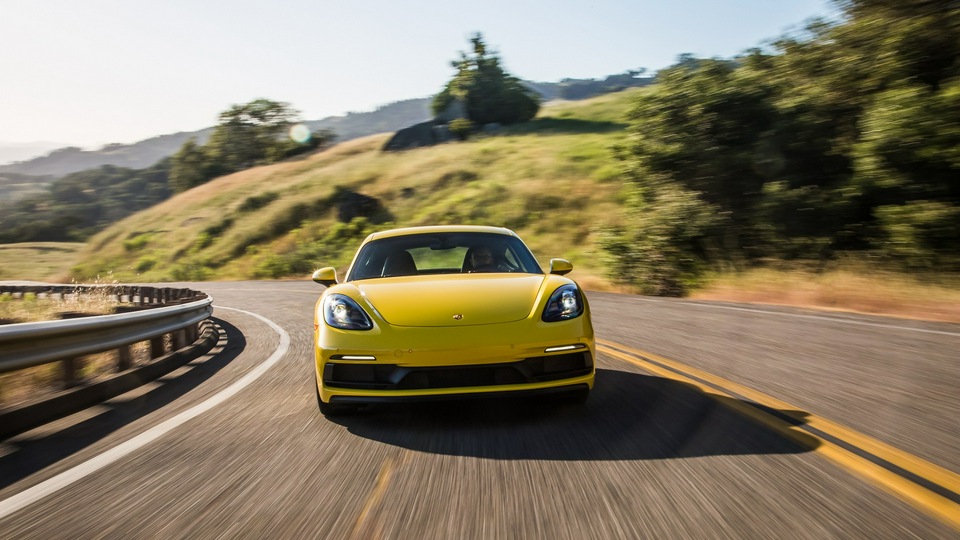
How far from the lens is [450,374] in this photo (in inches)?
174

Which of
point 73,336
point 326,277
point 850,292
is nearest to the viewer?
point 73,336

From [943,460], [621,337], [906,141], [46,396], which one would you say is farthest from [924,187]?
[46,396]

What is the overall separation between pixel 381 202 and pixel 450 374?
43645 mm

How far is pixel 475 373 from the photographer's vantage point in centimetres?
443

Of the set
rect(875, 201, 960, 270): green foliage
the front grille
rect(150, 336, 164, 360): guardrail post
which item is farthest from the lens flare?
the front grille

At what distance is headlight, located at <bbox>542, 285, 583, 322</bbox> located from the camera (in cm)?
477

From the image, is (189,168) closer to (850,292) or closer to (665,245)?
(665,245)

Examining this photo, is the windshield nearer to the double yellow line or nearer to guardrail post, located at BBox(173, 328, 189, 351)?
the double yellow line

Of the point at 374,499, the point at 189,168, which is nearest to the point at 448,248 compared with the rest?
the point at 374,499

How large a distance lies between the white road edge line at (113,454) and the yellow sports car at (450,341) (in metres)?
1.03

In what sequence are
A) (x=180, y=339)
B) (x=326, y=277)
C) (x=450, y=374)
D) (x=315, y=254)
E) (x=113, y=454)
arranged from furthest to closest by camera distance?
(x=315, y=254)
(x=180, y=339)
(x=326, y=277)
(x=450, y=374)
(x=113, y=454)

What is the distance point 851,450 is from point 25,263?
6373cm

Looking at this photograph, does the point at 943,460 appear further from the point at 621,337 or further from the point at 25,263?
the point at 25,263

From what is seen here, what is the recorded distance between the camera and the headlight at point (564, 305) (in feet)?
15.6
